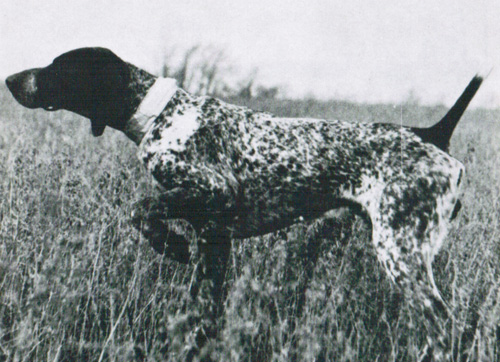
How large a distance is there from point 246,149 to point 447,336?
1.56m

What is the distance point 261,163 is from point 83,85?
1271mm

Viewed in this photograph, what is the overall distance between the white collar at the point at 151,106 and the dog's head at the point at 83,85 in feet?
0.41

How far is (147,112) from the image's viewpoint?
2934 mm

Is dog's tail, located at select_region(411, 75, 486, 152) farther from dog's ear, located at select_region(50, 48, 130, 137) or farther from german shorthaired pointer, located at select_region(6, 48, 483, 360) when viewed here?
dog's ear, located at select_region(50, 48, 130, 137)

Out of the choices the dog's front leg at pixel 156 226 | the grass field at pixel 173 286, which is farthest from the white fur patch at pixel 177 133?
the grass field at pixel 173 286

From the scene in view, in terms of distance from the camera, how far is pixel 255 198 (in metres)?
2.93

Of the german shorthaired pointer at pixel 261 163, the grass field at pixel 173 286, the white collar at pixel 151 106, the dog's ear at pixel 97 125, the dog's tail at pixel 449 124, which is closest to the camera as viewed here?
the grass field at pixel 173 286

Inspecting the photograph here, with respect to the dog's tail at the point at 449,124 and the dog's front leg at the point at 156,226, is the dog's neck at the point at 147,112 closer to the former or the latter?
the dog's front leg at the point at 156,226

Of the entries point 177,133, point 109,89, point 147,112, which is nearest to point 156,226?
point 177,133

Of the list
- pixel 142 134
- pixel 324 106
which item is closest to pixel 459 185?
pixel 142 134

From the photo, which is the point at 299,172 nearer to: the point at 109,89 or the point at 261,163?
the point at 261,163

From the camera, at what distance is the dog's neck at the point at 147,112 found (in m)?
2.93

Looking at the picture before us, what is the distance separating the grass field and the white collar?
0.62 meters

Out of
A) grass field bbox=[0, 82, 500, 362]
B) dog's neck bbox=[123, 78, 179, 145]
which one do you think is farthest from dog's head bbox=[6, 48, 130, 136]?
grass field bbox=[0, 82, 500, 362]
